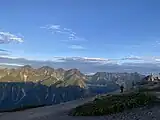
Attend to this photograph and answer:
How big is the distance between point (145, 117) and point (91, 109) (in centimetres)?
976

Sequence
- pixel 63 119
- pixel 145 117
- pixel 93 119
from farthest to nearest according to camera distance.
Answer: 1. pixel 63 119
2. pixel 93 119
3. pixel 145 117

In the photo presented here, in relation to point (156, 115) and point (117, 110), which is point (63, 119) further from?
point (156, 115)

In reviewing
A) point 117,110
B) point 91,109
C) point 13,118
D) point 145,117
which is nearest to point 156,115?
point 145,117

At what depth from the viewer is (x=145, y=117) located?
123ft

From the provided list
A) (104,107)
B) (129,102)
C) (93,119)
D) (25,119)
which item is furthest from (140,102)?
(25,119)

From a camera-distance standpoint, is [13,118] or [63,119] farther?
[13,118]

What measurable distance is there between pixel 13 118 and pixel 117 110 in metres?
16.7

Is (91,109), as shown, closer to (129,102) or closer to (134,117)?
(129,102)

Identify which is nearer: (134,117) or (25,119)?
(134,117)

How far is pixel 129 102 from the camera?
44.3 metres

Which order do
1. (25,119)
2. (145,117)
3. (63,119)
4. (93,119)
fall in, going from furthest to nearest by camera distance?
1. (25,119)
2. (63,119)
3. (93,119)
4. (145,117)

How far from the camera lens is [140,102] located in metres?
44.6

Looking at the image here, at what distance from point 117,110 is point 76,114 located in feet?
19.9

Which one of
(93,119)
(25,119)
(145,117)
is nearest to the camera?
(145,117)
